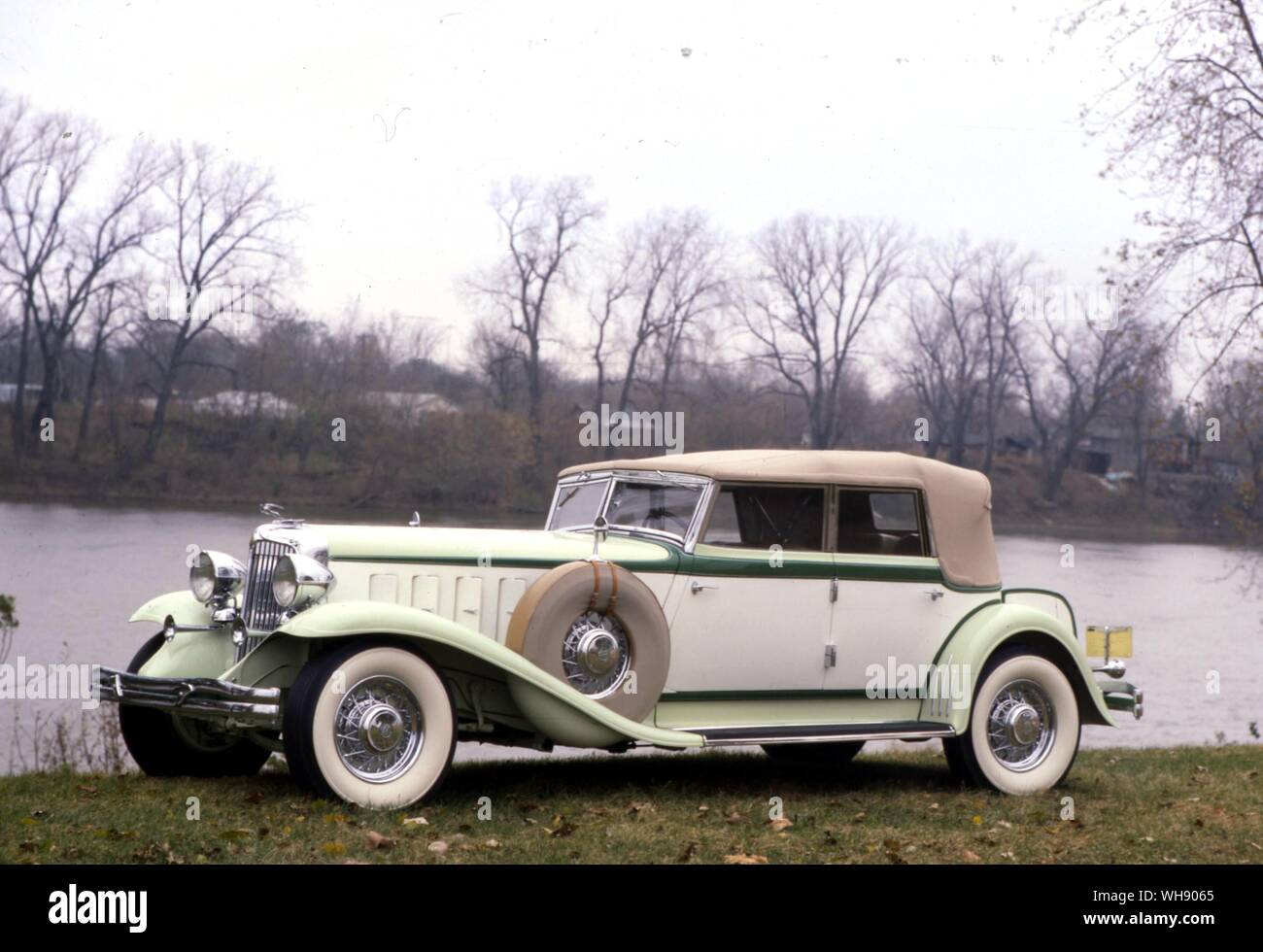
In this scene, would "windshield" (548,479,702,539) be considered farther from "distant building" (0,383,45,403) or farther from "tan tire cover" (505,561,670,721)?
"distant building" (0,383,45,403)

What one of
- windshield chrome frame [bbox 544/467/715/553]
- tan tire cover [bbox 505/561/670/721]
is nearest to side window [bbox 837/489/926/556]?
windshield chrome frame [bbox 544/467/715/553]

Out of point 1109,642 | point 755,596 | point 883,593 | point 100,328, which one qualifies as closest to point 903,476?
point 883,593

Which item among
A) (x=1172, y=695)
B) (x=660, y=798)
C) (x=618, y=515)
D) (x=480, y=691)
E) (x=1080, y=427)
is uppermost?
(x=1080, y=427)

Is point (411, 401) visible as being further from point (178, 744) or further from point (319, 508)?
point (178, 744)

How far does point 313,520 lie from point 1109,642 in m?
16.4

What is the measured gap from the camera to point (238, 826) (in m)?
5.64

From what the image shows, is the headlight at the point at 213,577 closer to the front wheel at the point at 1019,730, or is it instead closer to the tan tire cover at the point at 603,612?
the tan tire cover at the point at 603,612

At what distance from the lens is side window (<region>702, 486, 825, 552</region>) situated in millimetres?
7750

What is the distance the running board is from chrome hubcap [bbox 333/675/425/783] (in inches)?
65.2

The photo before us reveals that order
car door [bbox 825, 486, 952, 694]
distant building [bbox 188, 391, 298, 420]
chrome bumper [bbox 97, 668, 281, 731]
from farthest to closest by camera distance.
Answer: distant building [bbox 188, 391, 298, 420]
car door [bbox 825, 486, 952, 694]
chrome bumper [bbox 97, 668, 281, 731]

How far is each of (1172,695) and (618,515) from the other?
15455 millimetres

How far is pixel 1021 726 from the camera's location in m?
8.05
